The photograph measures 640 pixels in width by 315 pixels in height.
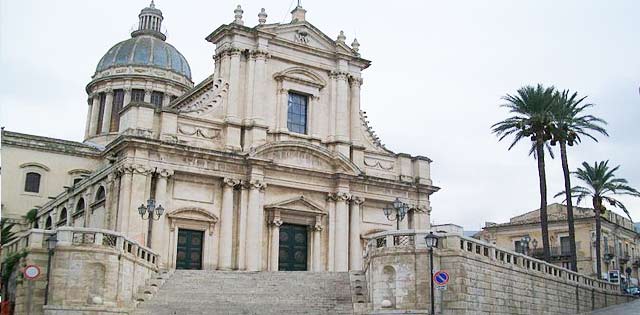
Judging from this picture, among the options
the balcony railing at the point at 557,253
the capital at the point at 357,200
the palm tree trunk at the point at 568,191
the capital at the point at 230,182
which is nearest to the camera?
A: the capital at the point at 230,182

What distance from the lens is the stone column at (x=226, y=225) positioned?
3319 centimetres

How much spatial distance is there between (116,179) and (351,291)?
13.0 metres

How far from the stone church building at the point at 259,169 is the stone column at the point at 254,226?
54 millimetres

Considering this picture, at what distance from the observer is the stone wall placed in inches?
861

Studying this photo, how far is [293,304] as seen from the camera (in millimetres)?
24141

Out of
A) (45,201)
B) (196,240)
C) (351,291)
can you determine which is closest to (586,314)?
(351,291)

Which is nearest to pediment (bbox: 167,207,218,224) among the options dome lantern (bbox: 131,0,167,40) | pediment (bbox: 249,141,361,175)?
pediment (bbox: 249,141,361,175)

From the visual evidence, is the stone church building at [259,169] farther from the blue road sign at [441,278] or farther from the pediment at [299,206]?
the blue road sign at [441,278]

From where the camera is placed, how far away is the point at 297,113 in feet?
125

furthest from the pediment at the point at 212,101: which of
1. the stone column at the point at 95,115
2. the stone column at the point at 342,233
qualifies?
the stone column at the point at 95,115

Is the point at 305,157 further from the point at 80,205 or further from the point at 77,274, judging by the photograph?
the point at 77,274

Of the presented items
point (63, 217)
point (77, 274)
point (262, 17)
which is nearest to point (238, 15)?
point (262, 17)

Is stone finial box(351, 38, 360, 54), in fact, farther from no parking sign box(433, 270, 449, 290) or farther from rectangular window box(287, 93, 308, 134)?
no parking sign box(433, 270, 449, 290)

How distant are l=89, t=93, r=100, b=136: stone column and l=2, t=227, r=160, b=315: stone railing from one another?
1316 inches
